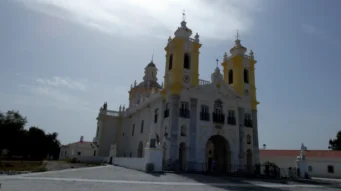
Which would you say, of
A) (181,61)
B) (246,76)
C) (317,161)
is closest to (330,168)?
(317,161)

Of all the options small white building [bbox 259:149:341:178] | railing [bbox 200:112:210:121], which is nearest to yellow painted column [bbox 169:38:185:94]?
railing [bbox 200:112:210:121]

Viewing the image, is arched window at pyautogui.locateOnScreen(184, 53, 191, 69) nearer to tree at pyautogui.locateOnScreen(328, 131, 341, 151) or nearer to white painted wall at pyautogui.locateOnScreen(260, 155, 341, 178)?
white painted wall at pyautogui.locateOnScreen(260, 155, 341, 178)

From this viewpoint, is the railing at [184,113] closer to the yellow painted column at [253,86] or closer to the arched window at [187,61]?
the arched window at [187,61]

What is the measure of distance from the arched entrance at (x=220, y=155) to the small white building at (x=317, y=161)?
613 inches

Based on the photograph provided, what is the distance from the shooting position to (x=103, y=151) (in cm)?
3950

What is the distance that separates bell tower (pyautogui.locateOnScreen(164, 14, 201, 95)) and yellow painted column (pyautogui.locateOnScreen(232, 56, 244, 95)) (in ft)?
18.8

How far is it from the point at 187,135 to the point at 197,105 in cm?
338

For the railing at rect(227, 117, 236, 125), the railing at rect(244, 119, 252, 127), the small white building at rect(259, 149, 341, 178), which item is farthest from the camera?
the small white building at rect(259, 149, 341, 178)

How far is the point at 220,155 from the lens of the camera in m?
28.9

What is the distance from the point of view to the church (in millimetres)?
25156

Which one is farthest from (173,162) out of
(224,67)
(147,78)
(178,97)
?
(147,78)

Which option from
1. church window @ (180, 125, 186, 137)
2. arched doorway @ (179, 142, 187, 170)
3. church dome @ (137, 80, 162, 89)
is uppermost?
church dome @ (137, 80, 162, 89)

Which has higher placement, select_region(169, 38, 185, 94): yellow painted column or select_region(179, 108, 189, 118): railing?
select_region(169, 38, 185, 94): yellow painted column

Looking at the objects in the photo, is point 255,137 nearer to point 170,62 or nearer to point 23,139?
point 170,62
